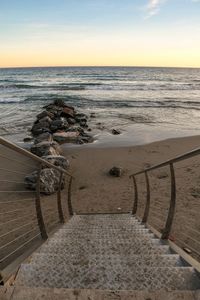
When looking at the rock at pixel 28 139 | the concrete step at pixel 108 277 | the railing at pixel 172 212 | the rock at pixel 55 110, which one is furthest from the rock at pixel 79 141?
the concrete step at pixel 108 277

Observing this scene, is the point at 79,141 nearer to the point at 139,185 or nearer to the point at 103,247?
the point at 139,185

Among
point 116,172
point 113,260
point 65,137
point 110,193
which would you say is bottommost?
point 65,137

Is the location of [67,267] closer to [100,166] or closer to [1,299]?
[1,299]

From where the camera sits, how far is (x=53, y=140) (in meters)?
15.0

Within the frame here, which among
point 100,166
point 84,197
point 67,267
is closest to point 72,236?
point 67,267

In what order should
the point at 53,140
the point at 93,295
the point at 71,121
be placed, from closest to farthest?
1. the point at 93,295
2. the point at 53,140
3. the point at 71,121

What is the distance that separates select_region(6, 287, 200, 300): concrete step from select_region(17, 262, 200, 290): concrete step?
0.30 m

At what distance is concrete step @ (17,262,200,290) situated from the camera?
2337 millimetres

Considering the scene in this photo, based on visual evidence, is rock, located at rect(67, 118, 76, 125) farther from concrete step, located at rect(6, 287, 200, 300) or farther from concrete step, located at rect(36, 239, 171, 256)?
concrete step, located at rect(6, 287, 200, 300)

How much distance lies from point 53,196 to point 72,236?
4.31m

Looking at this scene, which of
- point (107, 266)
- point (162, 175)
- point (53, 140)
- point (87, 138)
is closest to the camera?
point (107, 266)

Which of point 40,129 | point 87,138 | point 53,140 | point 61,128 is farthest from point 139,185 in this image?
point 61,128

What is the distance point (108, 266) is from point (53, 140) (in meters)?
12.6

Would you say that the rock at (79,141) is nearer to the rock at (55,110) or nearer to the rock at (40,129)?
the rock at (40,129)
